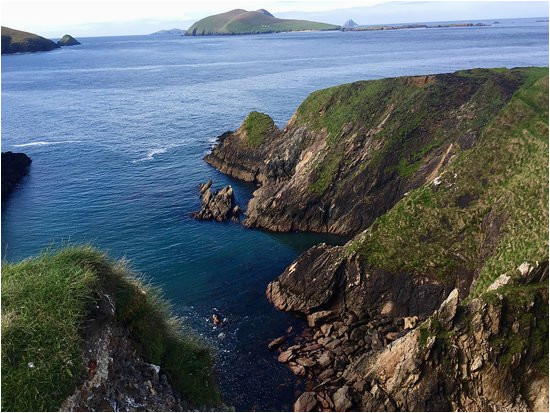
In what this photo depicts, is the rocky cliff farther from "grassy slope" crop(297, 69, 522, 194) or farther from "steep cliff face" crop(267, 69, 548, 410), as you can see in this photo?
"grassy slope" crop(297, 69, 522, 194)

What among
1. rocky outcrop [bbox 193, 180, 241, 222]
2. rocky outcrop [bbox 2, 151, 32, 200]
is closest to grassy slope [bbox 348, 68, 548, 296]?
rocky outcrop [bbox 193, 180, 241, 222]

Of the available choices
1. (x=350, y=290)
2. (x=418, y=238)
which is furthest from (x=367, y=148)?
(x=350, y=290)

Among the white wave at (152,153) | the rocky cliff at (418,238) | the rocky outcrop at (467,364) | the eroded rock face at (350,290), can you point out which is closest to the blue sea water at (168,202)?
the white wave at (152,153)

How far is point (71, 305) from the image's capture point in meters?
23.2

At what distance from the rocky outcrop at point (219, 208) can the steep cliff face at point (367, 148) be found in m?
3.19

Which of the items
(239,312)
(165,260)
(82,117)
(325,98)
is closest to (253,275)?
(239,312)

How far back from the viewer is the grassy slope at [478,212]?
4662 cm

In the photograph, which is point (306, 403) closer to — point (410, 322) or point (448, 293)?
point (410, 322)

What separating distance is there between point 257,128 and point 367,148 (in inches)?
1263

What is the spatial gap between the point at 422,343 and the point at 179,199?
185 ft

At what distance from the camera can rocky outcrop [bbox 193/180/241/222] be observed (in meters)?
75.7

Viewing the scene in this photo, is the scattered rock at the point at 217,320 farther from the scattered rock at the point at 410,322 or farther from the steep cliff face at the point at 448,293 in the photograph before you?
the scattered rock at the point at 410,322

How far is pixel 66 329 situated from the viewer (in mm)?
22422

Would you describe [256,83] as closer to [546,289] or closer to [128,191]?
[128,191]
